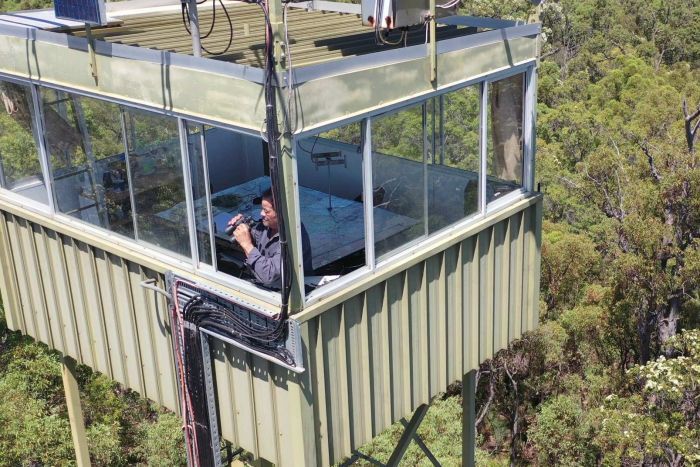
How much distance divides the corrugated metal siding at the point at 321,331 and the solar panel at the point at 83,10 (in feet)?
7.54

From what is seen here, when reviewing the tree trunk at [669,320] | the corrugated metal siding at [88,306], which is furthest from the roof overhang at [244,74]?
the tree trunk at [669,320]

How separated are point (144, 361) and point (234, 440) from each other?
4.59ft

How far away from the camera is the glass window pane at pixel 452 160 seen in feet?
26.9

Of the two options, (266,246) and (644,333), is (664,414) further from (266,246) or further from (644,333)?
(266,246)

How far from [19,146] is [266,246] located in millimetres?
3859

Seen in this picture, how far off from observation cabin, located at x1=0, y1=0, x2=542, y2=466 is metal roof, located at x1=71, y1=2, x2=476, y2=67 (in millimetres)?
59

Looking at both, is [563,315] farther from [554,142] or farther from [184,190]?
[184,190]

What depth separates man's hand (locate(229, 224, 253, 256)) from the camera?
7137 millimetres

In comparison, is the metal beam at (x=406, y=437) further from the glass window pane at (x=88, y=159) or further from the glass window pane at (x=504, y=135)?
the glass window pane at (x=88, y=159)

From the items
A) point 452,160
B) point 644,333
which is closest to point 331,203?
point 452,160

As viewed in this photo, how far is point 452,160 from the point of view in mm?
8648

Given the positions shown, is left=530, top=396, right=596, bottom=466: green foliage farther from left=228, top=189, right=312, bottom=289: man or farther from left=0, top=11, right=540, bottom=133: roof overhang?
left=228, top=189, right=312, bottom=289: man

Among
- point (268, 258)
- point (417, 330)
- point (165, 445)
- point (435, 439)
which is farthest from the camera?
point (435, 439)

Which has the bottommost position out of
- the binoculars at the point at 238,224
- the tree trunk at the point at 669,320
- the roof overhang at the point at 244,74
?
the tree trunk at the point at 669,320
